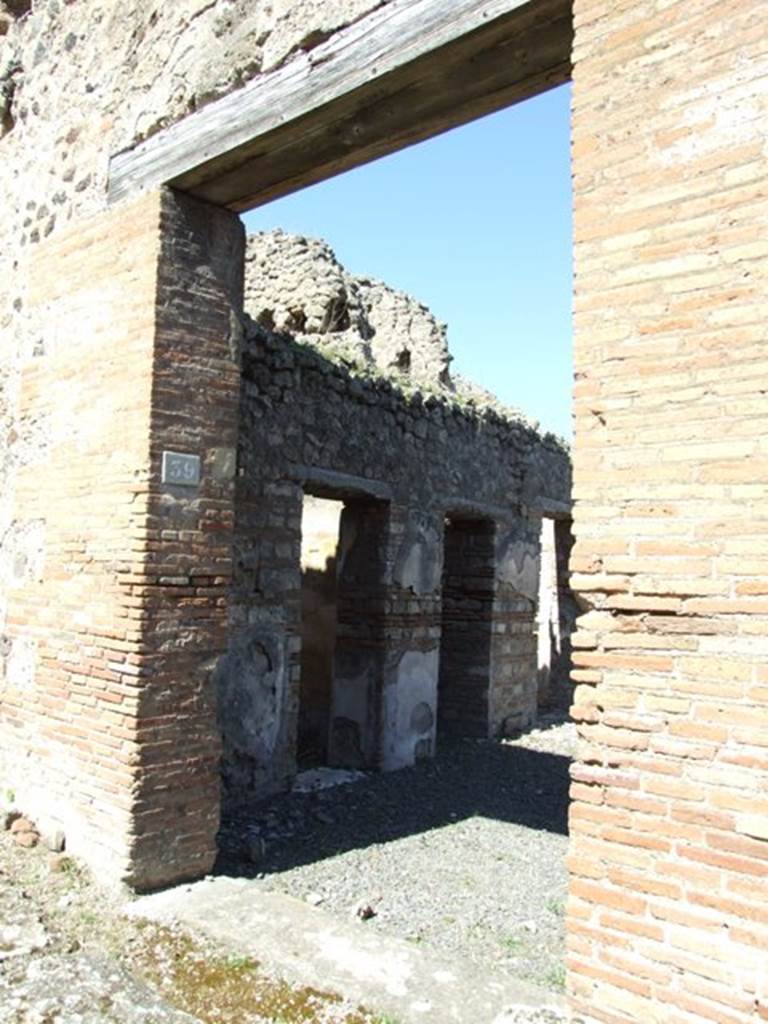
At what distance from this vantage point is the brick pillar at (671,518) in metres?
2.42

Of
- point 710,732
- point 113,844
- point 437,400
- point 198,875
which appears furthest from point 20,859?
point 437,400

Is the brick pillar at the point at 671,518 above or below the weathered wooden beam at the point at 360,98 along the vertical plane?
below

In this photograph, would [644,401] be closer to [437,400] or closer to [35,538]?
[35,538]

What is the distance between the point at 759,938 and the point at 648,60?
8.73ft

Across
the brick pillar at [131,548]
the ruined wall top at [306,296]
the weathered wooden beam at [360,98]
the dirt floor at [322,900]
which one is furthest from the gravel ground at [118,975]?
the ruined wall top at [306,296]

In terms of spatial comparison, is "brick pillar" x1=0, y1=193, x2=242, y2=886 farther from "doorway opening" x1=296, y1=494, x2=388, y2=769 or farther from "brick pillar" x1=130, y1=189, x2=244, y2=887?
"doorway opening" x1=296, y1=494, x2=388, y2=769

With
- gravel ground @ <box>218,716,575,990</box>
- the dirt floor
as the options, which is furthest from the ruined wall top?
the dirt floor

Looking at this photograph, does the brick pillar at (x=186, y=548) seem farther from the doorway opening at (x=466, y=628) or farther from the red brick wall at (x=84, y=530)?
the doorway opening at (x=466, y=628)

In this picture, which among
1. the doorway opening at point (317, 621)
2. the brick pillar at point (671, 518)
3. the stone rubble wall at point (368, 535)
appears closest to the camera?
the brick pillar at point (671, 518)

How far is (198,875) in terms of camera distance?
182 inches

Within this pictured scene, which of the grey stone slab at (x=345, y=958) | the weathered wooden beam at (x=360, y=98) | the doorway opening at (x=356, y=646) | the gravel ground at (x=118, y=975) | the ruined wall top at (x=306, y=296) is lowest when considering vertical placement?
the gravel ground at (x=118, y=975)

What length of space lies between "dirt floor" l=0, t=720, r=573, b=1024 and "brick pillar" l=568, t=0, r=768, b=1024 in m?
0.97

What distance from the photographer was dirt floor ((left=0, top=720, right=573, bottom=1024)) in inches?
132

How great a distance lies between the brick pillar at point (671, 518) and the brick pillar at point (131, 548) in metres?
2.48
